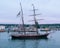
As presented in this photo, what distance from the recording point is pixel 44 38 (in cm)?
9019

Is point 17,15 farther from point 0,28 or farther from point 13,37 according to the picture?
point 0,28

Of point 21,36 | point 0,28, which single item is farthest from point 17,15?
point 0,28

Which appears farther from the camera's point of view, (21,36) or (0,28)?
(0,28)

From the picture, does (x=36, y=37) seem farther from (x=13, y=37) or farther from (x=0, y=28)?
(x=0, y=28)

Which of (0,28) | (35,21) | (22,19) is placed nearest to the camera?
(22,19)

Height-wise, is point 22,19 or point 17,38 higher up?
point 22,19

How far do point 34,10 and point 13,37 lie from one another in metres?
12.5

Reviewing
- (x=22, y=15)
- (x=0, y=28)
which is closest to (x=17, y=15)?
(x=22, y=15)

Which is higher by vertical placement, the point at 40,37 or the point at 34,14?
the point at 34,14

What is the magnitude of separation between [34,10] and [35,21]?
4.55 metres

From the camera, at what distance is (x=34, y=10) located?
90.5m

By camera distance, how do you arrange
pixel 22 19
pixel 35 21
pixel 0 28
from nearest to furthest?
pixel 22 19, pixel 35 21, pixel 0 28

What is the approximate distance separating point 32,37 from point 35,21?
21.6ft

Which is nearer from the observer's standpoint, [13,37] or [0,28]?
[13,37]
